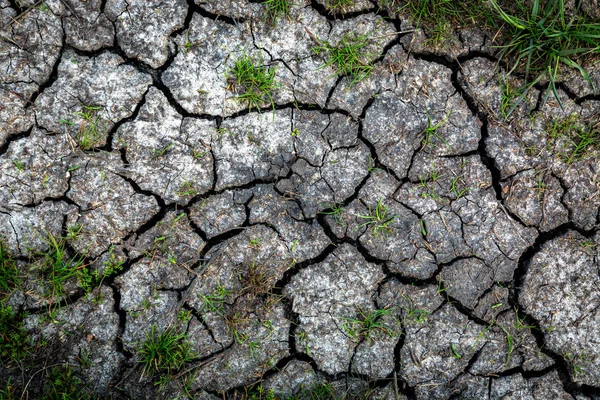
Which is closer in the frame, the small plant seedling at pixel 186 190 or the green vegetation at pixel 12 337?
the green vegetation at pixel 12 337

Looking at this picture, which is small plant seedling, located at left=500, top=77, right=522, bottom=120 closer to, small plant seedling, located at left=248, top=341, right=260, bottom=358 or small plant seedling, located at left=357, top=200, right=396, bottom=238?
small plant seedling, located at left=357, top=200, right=396, bottom=238

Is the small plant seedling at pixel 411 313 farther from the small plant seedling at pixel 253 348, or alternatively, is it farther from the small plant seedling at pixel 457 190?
the small plant seedling at pixel 253 348

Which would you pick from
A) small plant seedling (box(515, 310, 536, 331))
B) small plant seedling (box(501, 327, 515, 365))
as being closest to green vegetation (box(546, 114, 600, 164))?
small plant seedling (box(515, 310, 536, 331))

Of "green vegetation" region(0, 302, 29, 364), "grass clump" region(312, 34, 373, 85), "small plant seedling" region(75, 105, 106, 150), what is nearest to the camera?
"green vegetation" region(0, 302, 29, 364)

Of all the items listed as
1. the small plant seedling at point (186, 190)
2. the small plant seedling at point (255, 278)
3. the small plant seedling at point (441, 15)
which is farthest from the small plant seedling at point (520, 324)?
the small plant seedling at point (186, 190)

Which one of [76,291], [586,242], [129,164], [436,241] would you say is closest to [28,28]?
[129,164]

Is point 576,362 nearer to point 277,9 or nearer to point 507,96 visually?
point 507,96
